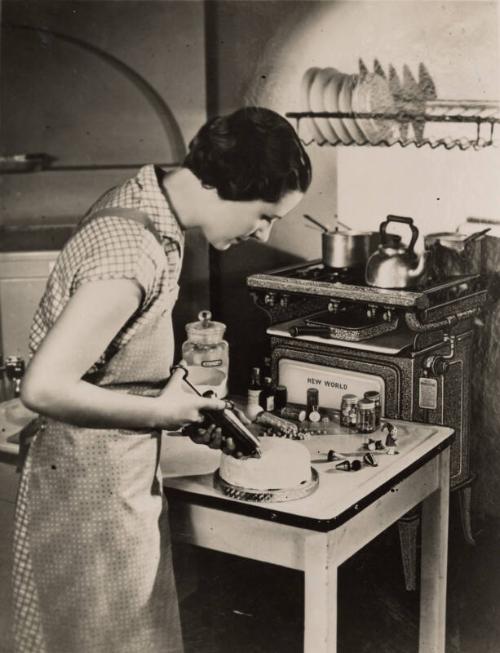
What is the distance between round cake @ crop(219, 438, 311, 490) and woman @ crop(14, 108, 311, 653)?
75mm

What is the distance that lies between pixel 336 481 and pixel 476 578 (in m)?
1.55

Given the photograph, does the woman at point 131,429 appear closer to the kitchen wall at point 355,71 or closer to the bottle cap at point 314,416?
the bottle cap at point 314,416

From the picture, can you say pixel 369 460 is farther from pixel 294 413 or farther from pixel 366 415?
pixel 294 413

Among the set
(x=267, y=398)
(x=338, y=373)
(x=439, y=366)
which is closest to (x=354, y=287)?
(x=338, y=373)

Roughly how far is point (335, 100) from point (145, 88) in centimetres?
77

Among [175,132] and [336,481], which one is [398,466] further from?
[175,132]

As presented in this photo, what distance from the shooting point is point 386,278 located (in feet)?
10.0

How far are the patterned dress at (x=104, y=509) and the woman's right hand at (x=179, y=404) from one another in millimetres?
52

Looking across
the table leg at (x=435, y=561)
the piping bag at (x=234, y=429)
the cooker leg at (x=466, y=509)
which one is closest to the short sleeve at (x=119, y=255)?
the piping bag at (x=234, y=429)

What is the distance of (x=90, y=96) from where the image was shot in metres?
3.60

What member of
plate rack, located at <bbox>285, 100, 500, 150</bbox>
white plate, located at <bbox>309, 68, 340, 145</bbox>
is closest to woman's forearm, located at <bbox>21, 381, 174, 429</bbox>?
plate rack, located at <bbox>285, 100, 500, 150</bbox>

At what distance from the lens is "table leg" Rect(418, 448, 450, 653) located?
8.52 ft

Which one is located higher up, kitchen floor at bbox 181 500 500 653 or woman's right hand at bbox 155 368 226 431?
woman's right hand at bbox 155 368 226 431

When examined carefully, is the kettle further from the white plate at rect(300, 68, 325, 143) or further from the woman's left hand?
the woman's left hand
